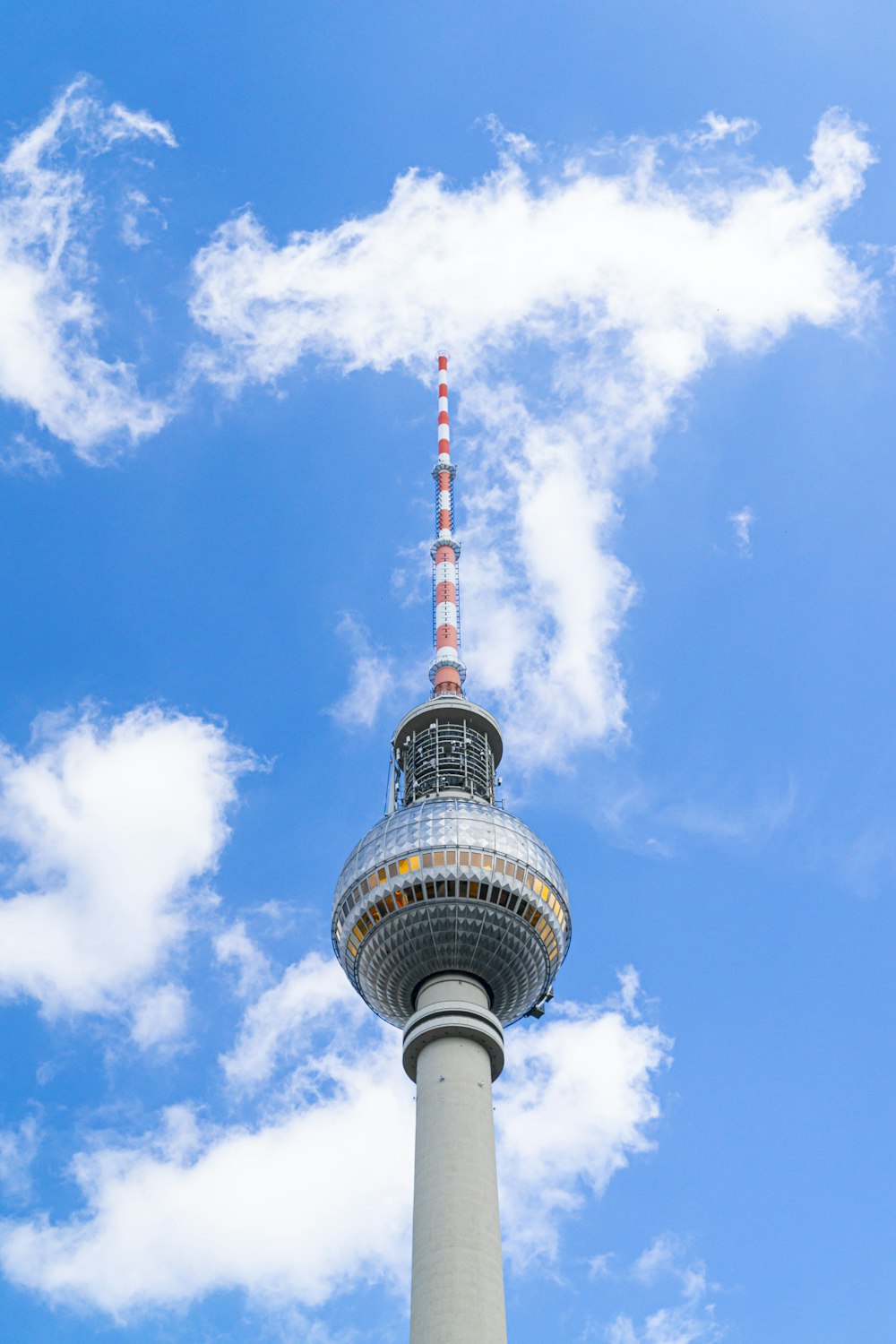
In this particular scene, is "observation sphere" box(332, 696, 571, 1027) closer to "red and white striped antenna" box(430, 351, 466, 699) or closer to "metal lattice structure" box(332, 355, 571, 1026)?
"metal lattice structure" box(332, 355, 571, 1026)

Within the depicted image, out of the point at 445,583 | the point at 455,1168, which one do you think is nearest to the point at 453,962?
the point at 455,1168

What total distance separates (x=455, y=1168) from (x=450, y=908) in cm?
1393

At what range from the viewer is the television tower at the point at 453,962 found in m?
60.6

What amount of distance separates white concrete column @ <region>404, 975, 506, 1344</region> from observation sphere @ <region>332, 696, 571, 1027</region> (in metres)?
1.98

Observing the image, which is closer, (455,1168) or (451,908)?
(455,1168)

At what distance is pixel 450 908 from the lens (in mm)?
70438

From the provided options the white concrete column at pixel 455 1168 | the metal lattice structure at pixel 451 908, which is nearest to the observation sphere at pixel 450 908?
the metal lattice structure at pixel 451 908

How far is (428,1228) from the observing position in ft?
197

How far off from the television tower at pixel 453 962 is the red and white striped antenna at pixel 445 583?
38.6 feet

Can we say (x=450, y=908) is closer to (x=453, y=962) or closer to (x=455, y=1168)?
(x=453, y=962)

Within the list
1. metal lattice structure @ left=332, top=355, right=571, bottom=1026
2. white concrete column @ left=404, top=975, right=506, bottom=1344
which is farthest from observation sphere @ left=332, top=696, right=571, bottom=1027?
white concrete column @ left=404, top=975, right=506, bottom=1344

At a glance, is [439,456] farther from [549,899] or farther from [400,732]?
[549,899]

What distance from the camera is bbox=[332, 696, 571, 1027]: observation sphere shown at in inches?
2783

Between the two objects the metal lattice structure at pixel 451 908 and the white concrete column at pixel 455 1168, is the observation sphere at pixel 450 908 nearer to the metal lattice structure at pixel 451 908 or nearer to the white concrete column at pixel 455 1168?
the metal lattice structure at pixel 451 908
